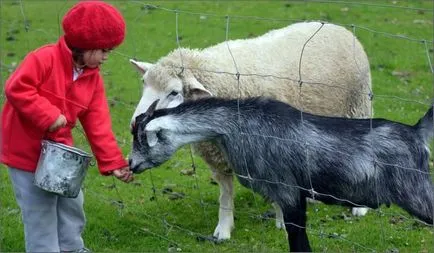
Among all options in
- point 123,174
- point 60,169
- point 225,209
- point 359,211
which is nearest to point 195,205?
point 225,209

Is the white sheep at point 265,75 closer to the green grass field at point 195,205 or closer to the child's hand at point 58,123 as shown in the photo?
the green grass field at point 195,205

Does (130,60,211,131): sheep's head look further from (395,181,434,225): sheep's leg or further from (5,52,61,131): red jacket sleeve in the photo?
(395,181,434,225): sheep's leg

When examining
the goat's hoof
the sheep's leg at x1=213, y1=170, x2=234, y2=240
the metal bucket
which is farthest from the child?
the goat's hoof

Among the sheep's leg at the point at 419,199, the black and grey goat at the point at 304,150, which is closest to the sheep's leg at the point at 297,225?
the black and grey goat at the point at 304,150

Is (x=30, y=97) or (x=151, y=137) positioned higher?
(x=30, y=97)

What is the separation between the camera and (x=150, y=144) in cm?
466

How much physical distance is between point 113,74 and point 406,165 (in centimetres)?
675

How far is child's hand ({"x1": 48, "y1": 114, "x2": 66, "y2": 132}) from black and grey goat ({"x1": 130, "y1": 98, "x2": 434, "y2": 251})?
1.83 ft

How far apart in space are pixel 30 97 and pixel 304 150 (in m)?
1.55

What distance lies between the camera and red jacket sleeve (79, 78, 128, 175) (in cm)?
462

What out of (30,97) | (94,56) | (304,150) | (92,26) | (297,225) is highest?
(92,26)

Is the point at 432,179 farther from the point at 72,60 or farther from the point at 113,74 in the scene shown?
the point at 113,74

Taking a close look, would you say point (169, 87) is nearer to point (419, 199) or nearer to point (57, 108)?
point (57, 108)

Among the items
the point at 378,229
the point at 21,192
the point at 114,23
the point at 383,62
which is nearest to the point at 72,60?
the point at 114,23
